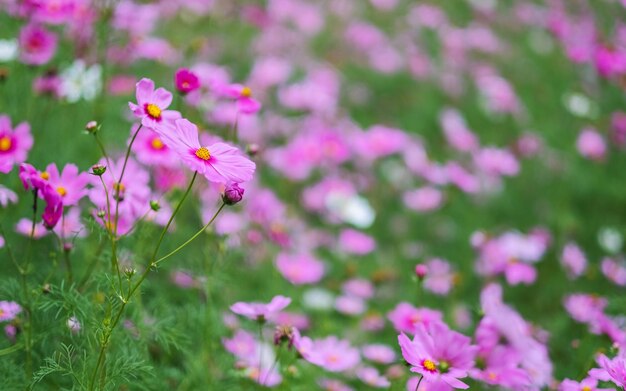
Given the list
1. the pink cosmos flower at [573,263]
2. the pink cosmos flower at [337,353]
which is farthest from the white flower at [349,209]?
the pink cosmos flower at [337,353]

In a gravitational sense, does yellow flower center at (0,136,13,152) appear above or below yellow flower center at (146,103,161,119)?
below

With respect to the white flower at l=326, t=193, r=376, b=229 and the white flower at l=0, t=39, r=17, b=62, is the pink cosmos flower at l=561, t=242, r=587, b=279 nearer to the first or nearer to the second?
the white flower at l=326, t=193, r=376, b=229

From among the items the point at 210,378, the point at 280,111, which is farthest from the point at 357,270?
the point at 280,111

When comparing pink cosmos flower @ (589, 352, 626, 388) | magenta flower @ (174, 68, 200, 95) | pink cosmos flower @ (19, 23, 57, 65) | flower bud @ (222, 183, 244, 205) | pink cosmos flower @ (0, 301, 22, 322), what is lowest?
pink cosmos flower @ (0, 301, 22, 322)

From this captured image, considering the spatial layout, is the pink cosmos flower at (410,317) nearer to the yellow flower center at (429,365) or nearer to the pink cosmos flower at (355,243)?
the yellow flower center at (429,365)

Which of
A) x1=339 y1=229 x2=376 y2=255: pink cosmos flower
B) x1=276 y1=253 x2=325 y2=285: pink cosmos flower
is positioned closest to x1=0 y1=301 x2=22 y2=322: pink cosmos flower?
x1=276 y1=253 x2=325 y2=285: pink cosmos flower

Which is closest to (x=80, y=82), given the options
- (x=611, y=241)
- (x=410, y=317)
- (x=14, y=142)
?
(x=14, y=142)
